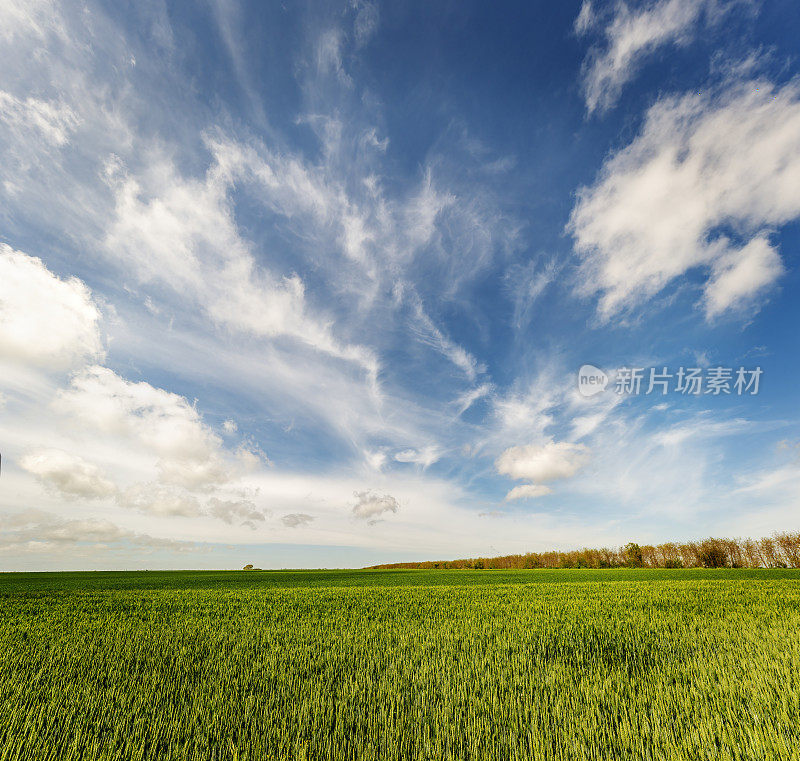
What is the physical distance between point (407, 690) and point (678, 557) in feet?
283

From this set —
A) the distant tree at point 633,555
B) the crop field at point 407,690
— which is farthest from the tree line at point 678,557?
the crop field at point 407,690

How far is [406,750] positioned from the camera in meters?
3.87

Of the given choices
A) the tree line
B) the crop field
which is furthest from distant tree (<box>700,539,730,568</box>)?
the crop field

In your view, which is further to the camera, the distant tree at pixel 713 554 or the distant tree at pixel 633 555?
the distant tree at pixel 633 555

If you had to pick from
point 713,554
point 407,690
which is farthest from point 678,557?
point 407,690

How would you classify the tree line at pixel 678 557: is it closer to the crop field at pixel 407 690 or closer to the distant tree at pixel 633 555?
the distant tree at pixel 633 555

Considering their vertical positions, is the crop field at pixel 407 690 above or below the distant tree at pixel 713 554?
below

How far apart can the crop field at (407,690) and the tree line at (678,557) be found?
245 ft

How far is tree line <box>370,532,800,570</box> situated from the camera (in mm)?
61531

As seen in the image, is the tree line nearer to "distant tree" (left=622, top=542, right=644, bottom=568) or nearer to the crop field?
"distant tree" (left=622, top=542, right=644, bottom=568)

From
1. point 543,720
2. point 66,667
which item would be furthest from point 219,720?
point 66,667

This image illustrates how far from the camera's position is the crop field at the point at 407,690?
3.94m

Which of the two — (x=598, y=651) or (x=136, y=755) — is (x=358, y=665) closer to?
(x=136, y=755)

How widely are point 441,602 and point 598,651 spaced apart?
7.09m
